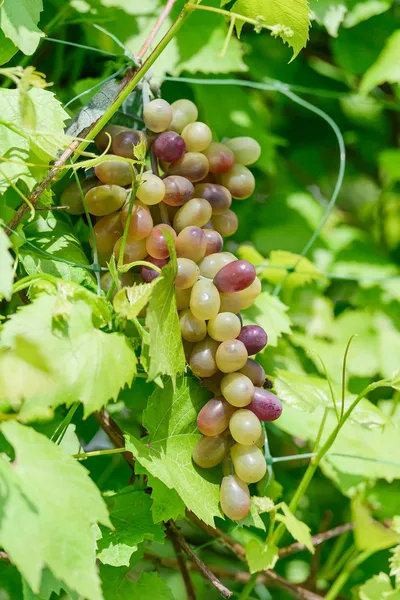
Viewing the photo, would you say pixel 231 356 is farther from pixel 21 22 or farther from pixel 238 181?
pixel 21 22

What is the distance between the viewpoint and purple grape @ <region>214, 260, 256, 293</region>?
673 millimetres

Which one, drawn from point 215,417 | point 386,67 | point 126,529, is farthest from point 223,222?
point 386,67

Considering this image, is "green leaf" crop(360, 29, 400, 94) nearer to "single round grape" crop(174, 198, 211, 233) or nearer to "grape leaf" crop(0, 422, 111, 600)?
"single round grape" crop(174, 198, 211, 233)

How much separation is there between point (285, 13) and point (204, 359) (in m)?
0.40

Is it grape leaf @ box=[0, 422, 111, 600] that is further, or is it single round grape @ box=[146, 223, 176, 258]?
single round grape @ box=[146, 223, 176, 258]

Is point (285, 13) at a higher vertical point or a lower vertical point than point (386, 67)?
higher

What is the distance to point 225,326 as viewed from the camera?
0.67 m

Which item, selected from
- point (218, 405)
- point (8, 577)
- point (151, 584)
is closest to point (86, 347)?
A: point (218, 405)

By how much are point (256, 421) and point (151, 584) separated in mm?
250

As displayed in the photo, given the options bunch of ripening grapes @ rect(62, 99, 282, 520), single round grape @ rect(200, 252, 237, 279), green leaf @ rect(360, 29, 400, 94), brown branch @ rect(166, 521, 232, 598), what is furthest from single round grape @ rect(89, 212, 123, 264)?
green leaf @ rect(360, 29, 400, 94)

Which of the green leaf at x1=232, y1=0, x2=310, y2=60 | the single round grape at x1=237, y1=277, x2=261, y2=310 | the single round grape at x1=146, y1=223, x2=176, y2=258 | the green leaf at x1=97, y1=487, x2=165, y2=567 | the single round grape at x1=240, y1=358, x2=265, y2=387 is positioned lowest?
the green leaf at x1=97, y1=487, x2=165, y2=567

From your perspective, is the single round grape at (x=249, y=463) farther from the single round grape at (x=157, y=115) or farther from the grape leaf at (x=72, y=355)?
the single round grape at (x=157, y=115)

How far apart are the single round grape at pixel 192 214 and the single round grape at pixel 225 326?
115 millimetres

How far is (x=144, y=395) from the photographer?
2.61 ft
